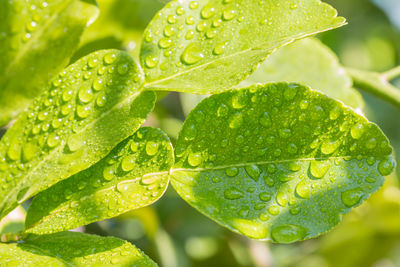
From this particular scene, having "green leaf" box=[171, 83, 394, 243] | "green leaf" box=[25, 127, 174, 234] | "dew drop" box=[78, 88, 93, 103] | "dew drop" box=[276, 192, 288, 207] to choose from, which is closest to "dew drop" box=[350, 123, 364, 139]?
"green leaf" box=[171, 83, 394, 243]

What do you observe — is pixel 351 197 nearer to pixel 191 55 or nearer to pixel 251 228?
pixel 251 228

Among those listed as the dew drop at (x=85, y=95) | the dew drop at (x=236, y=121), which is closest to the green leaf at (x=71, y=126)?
the dew drop at (x=85, y=95)

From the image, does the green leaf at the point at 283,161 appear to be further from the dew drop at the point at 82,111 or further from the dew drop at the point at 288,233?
the dew drop at the point at 82,111

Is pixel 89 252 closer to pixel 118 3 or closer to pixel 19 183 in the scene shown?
pixel 19 183

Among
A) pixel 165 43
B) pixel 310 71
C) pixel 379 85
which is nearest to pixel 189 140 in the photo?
pixel 165 43

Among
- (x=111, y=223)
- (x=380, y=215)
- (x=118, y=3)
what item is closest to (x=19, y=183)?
(x=118, y=3)

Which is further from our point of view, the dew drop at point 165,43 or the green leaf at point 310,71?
the green leaf at point 310,71
